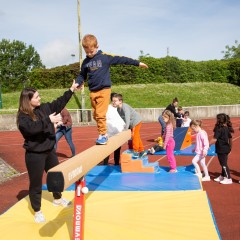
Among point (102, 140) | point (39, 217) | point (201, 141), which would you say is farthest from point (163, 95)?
point (39, 217)

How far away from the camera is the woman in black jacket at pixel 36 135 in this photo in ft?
15.2

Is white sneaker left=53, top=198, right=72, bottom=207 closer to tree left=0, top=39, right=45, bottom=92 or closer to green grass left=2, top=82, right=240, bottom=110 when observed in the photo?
green grass left=2, top=82, right=240, bottom=110

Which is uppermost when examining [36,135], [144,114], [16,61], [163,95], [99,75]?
[16,61]

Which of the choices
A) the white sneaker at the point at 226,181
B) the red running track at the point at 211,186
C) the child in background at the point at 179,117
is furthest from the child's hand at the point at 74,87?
the child in background at the point at 179,117

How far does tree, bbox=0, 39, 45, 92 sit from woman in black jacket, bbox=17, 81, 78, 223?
5742cm

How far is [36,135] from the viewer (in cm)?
481

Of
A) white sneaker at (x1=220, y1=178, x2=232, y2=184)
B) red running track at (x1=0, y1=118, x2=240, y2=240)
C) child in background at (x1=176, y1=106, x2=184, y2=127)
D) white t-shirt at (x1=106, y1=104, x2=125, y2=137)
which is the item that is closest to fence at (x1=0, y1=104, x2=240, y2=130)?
red running track at (x1=0, y1=118, x2=240, y2=240)

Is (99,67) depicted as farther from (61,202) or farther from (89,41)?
(61,202)

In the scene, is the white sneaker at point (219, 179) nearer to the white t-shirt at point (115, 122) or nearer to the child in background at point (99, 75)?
the white t-shirt at point (115, 122)

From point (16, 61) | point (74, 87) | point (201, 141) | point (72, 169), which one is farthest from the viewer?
point (16, 61)

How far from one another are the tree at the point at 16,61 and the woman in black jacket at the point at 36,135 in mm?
57420

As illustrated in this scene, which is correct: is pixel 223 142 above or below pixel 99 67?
below

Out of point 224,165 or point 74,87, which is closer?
point 74,87

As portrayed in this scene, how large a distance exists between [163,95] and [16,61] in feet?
147
